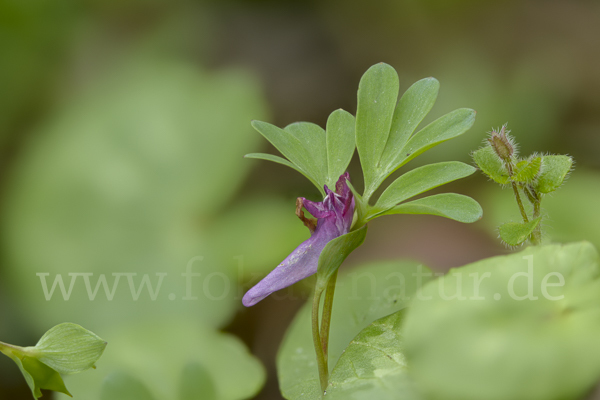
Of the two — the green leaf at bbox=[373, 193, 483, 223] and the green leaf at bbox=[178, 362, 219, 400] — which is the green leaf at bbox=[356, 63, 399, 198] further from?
the green leaf at bbox=[178, 362, 219, 400]

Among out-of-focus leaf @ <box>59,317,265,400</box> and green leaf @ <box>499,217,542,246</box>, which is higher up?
green leaf @ <box>499,217,542,246</box>

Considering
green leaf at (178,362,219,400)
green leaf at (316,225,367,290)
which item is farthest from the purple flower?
green leaf at (178,362,219,400)

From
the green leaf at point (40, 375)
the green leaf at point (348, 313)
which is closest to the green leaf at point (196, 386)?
the green leaf at point (348, 313)

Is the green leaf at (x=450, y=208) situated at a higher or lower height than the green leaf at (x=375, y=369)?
higher

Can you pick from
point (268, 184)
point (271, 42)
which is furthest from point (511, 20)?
point (268, 184)

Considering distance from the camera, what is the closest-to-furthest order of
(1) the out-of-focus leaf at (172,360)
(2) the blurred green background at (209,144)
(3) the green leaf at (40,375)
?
(3) the green leaf at (40,375) < (1) the out-of-focus leaf at (172,360) < (2) the blurred green background at (209,144)

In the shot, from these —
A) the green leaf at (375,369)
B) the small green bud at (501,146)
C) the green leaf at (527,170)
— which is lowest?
the green leaf at (375,369)

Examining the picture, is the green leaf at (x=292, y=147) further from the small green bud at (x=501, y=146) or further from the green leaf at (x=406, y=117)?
the small green bud at (x=501, y=146)

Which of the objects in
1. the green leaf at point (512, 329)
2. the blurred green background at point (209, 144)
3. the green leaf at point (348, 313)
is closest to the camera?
the green leaf at point (512, 329)

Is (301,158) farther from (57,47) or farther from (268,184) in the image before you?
(57,47)
